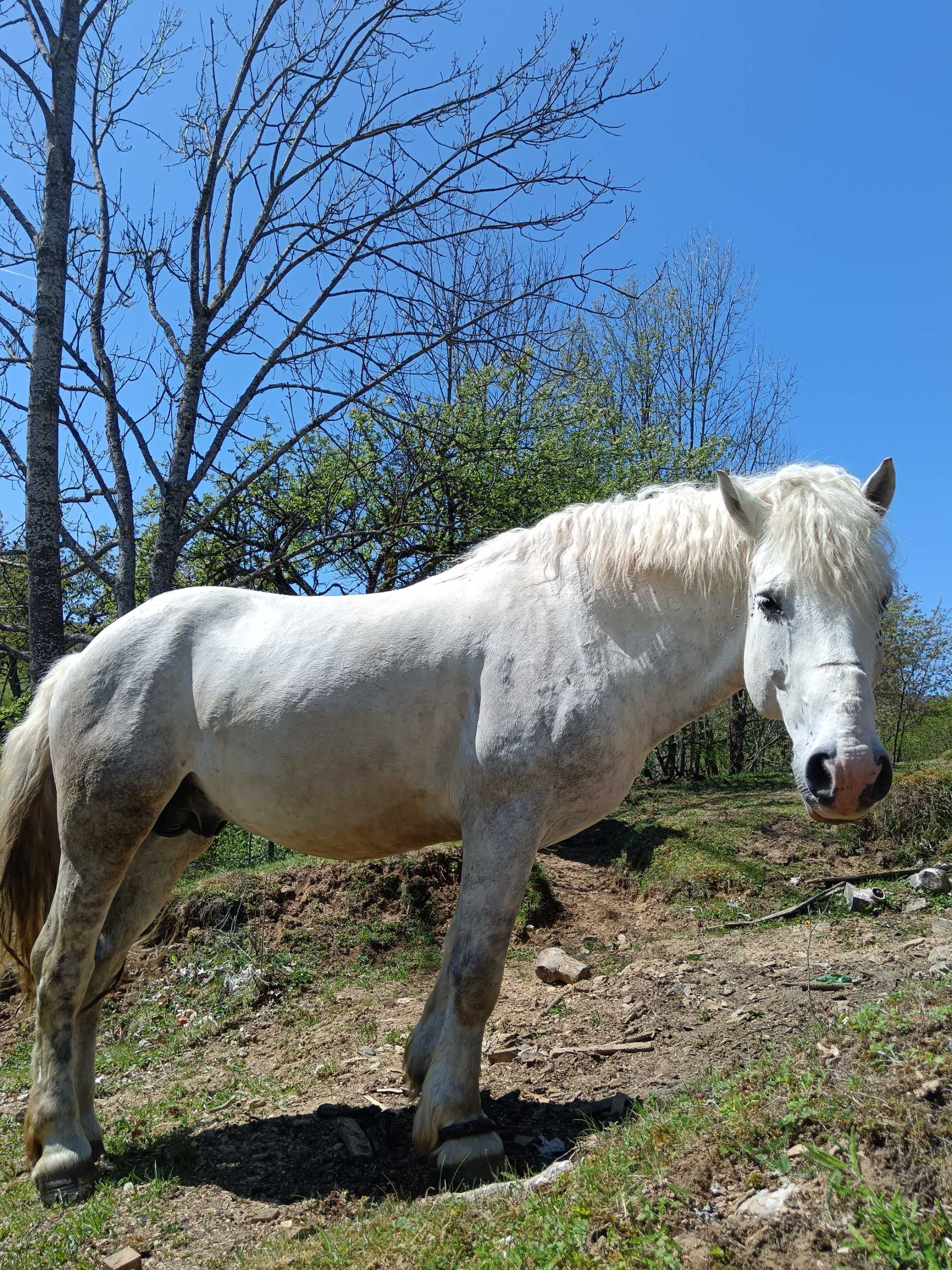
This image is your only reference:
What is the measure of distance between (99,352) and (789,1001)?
24.9 ft

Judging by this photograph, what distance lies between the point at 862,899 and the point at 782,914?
553 mm

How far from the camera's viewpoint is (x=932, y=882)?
18.4 ft

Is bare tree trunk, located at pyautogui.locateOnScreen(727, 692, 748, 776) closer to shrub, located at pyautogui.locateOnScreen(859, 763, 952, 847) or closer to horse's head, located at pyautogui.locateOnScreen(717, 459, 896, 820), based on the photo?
shrub, located at pyautogui.locateOnScreen(859, 763, 952, 847)

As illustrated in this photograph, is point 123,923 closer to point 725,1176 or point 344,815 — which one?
point 344,815

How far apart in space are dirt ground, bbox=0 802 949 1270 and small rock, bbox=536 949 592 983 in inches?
3.0

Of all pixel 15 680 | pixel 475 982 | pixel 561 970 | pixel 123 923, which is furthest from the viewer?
pixel 15 680

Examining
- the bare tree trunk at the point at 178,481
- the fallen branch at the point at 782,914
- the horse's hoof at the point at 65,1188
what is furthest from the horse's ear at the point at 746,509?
the bare tree trunk at the point at 178,481

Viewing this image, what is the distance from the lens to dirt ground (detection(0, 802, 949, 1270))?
2.94 m

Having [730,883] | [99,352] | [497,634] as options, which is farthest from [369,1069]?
[99,352]

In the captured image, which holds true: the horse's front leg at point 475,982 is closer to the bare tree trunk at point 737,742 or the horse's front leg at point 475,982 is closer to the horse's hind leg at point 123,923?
the horse's hind leg at point 123,923

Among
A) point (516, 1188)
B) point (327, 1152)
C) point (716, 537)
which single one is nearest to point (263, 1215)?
point (327, 1152)

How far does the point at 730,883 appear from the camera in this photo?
6.38 meters

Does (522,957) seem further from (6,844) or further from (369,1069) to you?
(6,844)

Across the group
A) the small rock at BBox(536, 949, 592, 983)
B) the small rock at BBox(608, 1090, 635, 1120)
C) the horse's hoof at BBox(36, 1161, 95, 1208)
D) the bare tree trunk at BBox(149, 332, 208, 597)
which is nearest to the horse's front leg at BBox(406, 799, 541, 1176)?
the small rock at BBox(608, 1090, 635, 1120)
